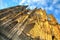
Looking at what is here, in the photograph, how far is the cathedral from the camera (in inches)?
1151

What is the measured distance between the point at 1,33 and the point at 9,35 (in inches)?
45.1

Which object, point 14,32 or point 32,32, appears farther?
point 32,32

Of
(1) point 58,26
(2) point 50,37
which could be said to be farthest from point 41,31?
(1) point 58,26

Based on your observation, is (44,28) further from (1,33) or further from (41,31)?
(1,33)

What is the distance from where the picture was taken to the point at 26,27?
126ft

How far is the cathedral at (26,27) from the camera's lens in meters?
29.2

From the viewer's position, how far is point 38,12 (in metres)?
54.2

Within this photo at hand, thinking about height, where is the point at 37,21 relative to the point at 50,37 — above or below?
above

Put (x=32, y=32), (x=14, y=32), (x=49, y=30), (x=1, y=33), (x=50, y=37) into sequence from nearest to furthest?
1. (x=1, y=33)
2. (x=14, y=32)
3. (x=32, y=32)
4. (x=50, y=37)
5. (x=49, y=30)

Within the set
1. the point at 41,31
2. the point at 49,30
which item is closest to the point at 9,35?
the point at 41,31

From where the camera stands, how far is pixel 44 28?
4509 cm

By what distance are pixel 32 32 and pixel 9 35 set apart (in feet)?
37.7

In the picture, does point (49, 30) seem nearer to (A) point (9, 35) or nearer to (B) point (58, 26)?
(B) point (58, 26)

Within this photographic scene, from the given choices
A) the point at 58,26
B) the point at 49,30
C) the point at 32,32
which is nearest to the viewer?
the point at 32,32
